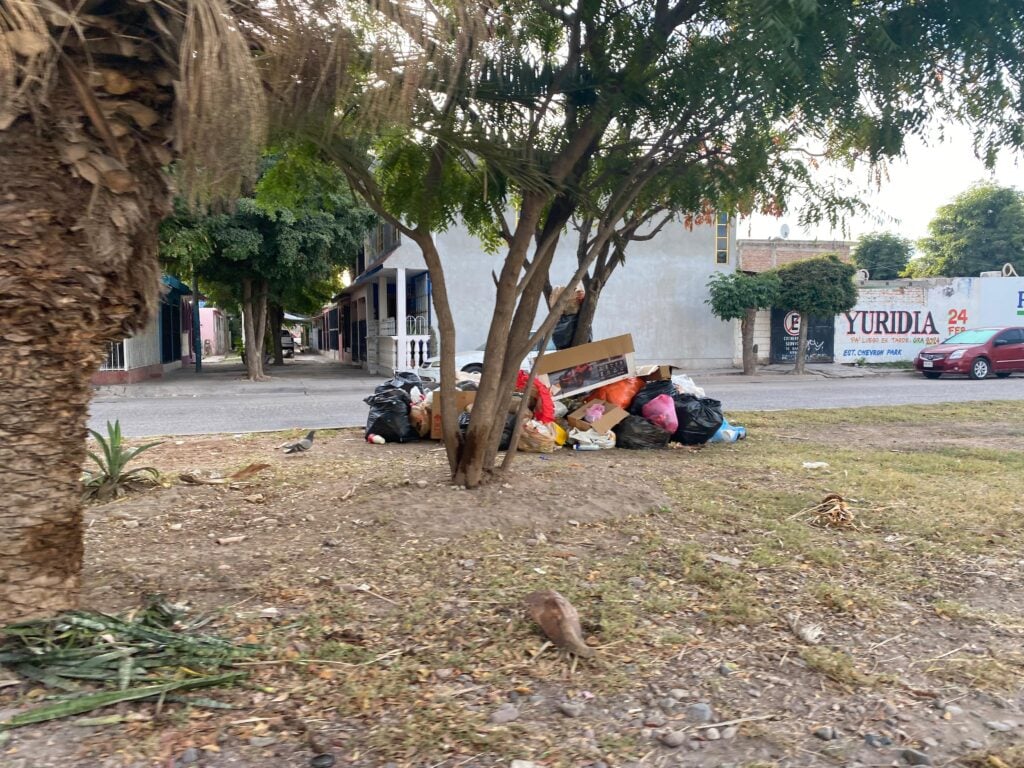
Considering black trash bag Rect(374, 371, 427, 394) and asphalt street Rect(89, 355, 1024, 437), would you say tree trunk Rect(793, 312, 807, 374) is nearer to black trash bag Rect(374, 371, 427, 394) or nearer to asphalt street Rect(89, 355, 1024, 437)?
asphalt street Rect(89, 355, 1024, 437)

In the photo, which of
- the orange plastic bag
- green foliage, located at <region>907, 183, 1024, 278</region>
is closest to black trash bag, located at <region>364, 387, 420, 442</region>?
the orange plastic bag

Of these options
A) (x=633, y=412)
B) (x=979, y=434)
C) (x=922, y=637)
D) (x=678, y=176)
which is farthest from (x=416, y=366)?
(x=922, y=637)

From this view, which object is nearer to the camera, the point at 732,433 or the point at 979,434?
the point at 732,433

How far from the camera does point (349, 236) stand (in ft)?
63.4

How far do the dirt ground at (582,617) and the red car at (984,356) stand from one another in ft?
52.1

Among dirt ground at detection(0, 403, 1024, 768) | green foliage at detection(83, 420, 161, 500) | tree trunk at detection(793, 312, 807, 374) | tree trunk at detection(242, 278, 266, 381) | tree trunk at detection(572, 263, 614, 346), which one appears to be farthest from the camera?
tree trunk at detection(793, 312, 807, 374)

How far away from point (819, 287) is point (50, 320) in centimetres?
2125

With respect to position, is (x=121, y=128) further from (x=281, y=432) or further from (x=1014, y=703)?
(x=281, y=432)

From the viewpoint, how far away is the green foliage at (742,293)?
21250 millimetres

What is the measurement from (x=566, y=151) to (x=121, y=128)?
10.1 feet

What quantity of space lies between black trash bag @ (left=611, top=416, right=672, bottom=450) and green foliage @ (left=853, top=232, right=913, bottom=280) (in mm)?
36865

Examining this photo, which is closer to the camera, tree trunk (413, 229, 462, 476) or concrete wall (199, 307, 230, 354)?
tree trunk (413, 229, 462, 476)

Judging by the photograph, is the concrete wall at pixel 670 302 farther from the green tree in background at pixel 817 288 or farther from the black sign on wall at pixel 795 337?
the green tree in background at pixel 817 288

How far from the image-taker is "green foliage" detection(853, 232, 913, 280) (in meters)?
40.8
